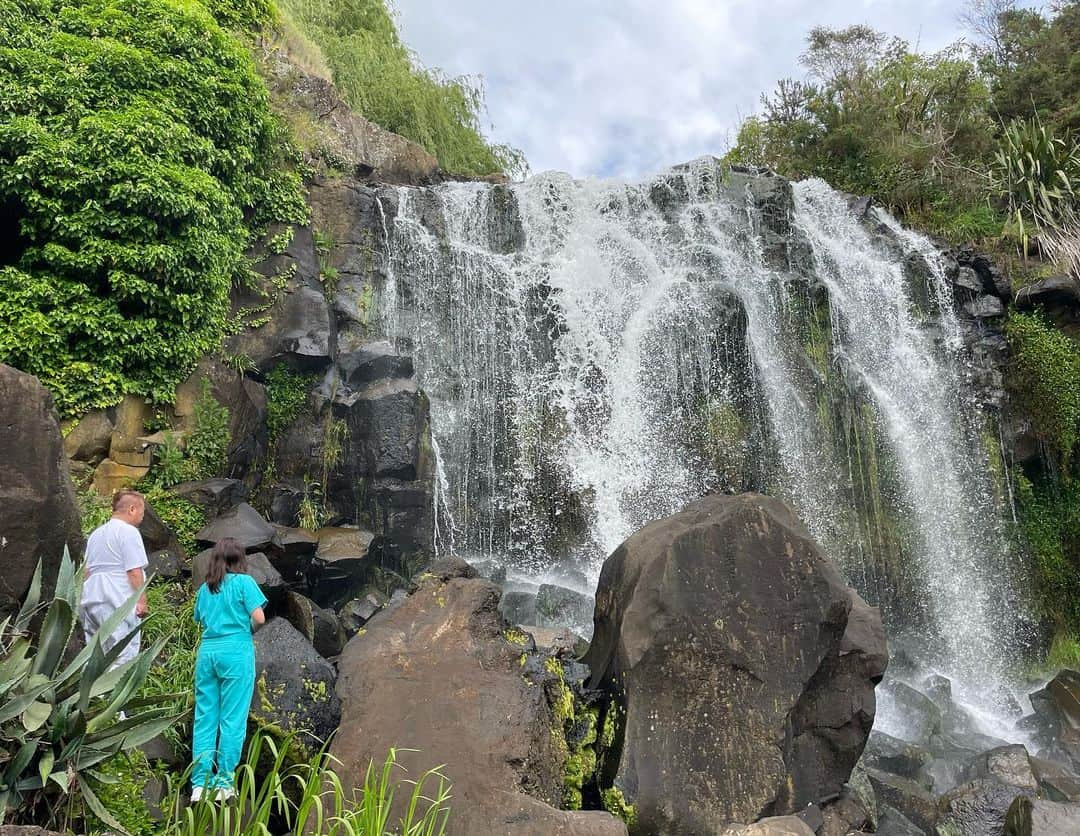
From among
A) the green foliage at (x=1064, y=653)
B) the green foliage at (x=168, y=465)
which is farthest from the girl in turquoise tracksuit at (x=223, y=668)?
the green foliage at (x=1064, y=653)

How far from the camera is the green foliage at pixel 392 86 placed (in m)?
17.1

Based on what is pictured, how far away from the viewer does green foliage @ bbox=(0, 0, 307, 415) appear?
860 centimetres

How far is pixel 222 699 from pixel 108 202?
7.20m

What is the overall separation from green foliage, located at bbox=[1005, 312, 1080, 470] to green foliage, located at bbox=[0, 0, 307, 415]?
13194mm

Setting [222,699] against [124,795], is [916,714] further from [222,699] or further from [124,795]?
[124,795]

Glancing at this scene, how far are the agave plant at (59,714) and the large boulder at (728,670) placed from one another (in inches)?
125

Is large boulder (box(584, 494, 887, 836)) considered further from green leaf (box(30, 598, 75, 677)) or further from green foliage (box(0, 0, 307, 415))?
green foliage (box(0, 0, 307, 415))

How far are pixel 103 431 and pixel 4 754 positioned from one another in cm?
643

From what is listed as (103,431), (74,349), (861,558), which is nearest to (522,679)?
(103,431)

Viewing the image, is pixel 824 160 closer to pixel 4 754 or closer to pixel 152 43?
pixel 152 43

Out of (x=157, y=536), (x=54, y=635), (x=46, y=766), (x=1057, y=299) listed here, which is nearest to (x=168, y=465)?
(x=157, y=536)

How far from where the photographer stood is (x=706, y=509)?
5.95 meters

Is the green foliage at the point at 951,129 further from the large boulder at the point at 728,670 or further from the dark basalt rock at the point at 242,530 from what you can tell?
the dark basalt rock at the point at 242,530

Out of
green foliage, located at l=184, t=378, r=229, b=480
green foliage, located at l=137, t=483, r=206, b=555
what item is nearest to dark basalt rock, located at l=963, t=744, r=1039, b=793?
green foliage, located at l=137, t=483, r=206, b=555
